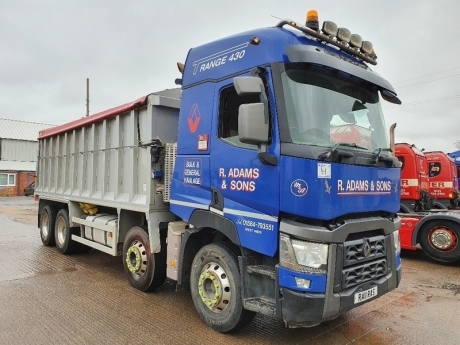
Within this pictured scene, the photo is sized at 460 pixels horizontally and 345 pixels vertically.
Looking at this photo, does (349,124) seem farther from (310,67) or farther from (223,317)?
(223,317)

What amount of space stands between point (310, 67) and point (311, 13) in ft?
2.56

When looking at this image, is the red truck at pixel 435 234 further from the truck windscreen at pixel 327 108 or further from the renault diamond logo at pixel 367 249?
the renault diamond logo at pixel 367 249

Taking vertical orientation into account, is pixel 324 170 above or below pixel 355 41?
below

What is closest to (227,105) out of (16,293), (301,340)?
(301,340)

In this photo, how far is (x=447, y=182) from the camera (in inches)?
539

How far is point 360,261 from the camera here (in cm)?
350

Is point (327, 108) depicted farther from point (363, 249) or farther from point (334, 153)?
point (363, 249)

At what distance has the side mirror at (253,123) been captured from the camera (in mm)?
3268

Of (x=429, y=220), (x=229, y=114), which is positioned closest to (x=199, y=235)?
(x=229, y=114)

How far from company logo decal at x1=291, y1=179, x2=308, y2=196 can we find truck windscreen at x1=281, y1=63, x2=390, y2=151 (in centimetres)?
36

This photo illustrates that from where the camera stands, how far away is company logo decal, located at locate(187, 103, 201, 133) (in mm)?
4320

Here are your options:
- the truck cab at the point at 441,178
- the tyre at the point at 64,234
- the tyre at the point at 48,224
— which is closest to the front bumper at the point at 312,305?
the tyre at the point at 64,234

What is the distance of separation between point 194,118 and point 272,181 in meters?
1.48

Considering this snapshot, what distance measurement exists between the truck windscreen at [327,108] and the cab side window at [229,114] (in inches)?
23.6
